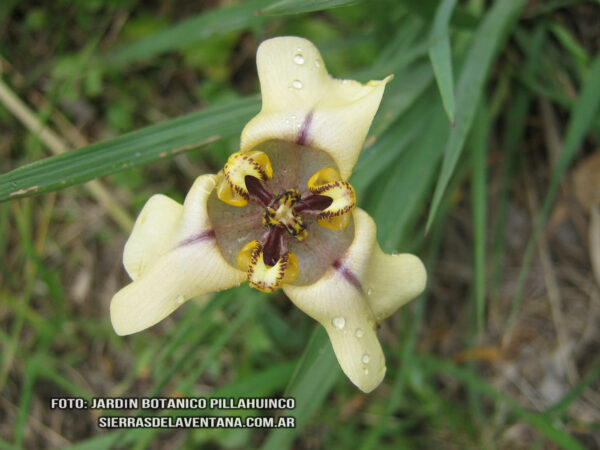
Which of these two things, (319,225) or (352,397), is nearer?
(319,225)

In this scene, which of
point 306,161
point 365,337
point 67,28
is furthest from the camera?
point 67,28

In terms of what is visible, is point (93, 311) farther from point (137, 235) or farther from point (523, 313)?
point (523, 313)

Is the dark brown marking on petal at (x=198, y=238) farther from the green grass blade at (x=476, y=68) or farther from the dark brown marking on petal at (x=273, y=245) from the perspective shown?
the green grass blade at (x=476, y=68)

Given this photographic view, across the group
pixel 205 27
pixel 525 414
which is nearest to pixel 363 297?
pixel 525 414

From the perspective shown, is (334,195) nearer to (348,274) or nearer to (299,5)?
(348,274)

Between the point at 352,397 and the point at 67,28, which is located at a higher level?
the point at 67,28

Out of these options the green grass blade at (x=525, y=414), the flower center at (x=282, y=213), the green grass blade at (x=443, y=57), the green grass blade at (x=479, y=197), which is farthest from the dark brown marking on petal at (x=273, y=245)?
the green grass blade at (x=525, y=414)

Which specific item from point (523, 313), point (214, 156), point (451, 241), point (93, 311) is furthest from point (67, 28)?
point (523, 313)
